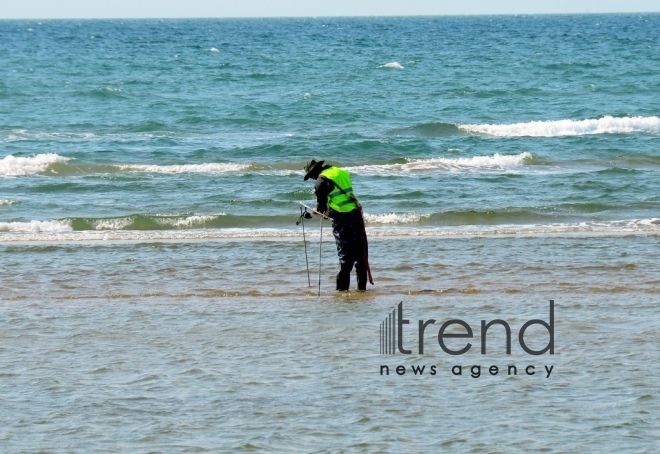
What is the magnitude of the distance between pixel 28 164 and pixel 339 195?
1358 centimetres

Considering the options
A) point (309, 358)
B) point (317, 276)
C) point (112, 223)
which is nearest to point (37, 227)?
point (112, 223)

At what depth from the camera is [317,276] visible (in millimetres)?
12062

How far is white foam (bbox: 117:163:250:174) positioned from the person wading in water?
11.5 m

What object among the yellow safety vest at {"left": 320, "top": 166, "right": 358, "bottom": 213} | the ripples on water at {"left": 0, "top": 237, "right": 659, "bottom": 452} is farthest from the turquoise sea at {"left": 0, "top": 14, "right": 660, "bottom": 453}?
the yellow safety vest at {"left": 320, "top": 166, "right": 358, "bottom": 213}

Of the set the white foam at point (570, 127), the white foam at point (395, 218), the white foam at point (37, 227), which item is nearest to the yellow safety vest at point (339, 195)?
the white foam at point (395, 218)

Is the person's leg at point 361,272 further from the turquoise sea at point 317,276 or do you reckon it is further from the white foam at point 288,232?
the white foam at point 288,232

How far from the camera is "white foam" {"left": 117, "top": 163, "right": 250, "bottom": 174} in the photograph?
2209 centimetres

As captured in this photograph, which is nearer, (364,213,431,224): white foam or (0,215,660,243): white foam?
(0,215,660,243): white foam

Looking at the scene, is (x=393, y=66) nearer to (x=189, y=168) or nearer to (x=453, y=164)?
(x=453, y=164)

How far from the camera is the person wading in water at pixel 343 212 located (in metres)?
10.7

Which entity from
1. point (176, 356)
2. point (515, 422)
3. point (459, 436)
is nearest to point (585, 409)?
point (515, 422)

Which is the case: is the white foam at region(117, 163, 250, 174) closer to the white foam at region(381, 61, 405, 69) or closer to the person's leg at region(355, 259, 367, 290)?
the person's leg at region(355, 259, 367, 290)

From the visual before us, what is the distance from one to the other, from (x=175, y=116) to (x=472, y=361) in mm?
24668

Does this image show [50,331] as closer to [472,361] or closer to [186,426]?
[186,426]
